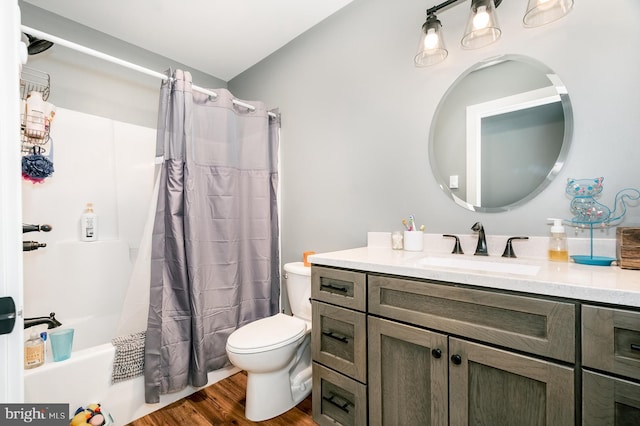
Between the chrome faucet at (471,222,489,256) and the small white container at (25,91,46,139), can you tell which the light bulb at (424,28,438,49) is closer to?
the chrome faucet at (471,222,489,256)

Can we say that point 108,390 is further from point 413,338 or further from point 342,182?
point 342,182

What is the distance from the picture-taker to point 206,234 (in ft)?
6.14

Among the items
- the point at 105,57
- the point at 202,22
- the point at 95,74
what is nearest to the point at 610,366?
the point at 105,57

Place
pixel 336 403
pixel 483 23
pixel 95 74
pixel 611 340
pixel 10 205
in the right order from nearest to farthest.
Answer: pixel 10 205
pixel 611 340
pixel 483 23
pixel 336 403
pixel 95 74

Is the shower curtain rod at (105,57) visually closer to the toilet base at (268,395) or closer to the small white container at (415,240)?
the small white container at (415,240)

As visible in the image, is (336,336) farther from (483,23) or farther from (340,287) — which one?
(483,23)

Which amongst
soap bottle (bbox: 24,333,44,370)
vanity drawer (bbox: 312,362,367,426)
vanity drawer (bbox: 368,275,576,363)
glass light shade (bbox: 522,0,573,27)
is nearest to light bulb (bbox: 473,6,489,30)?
glass light shade (bbox: 522,0,573,27)

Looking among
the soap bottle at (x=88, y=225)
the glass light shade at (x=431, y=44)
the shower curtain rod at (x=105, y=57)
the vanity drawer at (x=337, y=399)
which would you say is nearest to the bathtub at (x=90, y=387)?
the soap bottle at (x=88, y=225)

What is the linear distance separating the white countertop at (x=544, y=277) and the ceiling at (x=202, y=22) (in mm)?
1780

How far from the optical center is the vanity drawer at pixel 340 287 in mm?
1213

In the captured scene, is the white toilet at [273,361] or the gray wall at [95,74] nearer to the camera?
the white toilet at [273,361]

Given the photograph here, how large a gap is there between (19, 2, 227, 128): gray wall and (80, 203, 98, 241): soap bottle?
29.1 inches

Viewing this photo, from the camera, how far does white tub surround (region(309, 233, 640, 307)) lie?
2.42 feet

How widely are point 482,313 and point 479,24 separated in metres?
1.22
